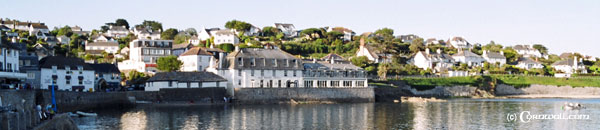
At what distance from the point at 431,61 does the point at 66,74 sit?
81980 mm

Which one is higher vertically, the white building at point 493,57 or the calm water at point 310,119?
the white building at point 493,57

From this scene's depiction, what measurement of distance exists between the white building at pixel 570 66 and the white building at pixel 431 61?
91.9 feet

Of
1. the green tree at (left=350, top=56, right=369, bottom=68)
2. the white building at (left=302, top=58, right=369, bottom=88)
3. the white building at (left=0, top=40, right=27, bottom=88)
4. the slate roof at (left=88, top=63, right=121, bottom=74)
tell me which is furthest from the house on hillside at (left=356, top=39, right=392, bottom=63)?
the white building at (left=0, top=40, right=27, bottom=88)

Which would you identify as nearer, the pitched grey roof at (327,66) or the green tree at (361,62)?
the pitched grey roof at (327,66)

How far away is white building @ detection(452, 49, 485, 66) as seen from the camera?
14388cm

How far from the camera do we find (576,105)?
7469cm

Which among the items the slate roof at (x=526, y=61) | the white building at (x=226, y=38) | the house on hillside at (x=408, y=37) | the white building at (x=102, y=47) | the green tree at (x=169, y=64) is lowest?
the green tree at (x=169, y=64)

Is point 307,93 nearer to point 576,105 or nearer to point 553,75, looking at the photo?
point 576,105

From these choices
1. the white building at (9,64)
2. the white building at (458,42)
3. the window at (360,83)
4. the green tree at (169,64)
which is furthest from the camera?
the white building at (458,42)

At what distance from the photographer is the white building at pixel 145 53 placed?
99938 mm

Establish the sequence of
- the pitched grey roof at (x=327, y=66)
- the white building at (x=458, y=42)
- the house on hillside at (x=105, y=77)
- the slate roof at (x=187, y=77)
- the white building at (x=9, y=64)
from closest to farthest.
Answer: the white building at (x=9, y=64) → the slate roof at (x=187, y=77) → the house on hillside at (x=105, y=77) → the pitched grey roof at (x=327, y=66) → the white building at (x=458, y=42)

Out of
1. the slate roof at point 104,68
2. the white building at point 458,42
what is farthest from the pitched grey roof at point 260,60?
the white building at point 458,42

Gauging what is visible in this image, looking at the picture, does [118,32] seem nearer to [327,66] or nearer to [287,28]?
[287,28]

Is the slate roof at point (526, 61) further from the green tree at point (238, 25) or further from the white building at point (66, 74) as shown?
the white building at point (66, 74)
